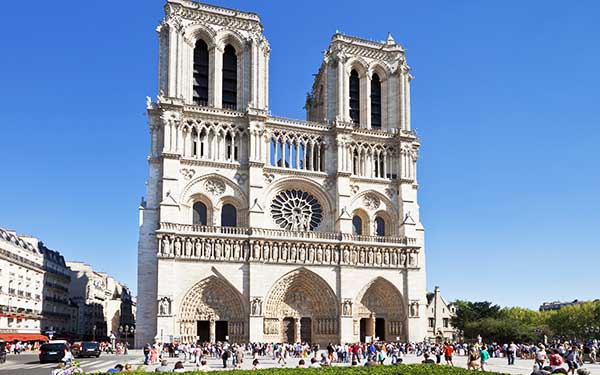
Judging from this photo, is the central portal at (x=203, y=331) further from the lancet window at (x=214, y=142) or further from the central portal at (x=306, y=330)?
the lancet window at (x=214, y=142)

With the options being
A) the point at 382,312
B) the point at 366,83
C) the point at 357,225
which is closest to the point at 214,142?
the point at 357,225

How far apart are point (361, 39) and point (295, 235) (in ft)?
58.0

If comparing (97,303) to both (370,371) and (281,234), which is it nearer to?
(281,234)

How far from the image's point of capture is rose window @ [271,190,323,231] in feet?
152

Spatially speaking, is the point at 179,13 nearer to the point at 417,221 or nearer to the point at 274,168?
the point at 274,168

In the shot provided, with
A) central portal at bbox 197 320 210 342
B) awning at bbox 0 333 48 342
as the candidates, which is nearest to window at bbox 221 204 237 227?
central portal at bbox 197 320 210 342

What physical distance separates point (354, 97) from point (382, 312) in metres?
17.4

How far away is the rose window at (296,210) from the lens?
1823 inches

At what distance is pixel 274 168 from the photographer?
1801 inches

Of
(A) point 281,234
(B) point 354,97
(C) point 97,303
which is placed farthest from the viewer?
(C) point 97,303

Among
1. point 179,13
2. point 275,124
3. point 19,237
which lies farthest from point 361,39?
point 19,237

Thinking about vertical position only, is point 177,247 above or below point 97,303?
above

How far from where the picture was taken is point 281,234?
44.2 metres

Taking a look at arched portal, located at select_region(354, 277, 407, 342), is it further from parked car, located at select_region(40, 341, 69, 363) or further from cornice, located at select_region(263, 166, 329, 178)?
parked car, located at select_region(40, 341, 69, 363)
